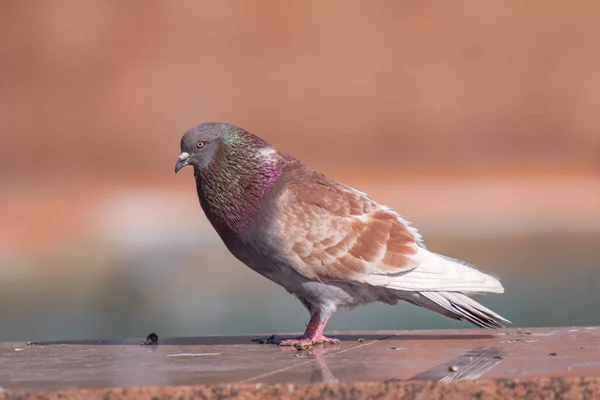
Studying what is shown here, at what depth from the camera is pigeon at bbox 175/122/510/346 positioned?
6.79 metres

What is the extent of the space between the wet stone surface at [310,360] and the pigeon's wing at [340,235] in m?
0.39

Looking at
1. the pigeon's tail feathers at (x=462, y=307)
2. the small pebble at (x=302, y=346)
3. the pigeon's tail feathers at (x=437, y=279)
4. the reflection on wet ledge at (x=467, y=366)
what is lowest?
the reflection on wet ledge at (x=467, y=366)

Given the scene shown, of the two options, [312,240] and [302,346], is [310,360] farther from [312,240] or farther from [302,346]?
[312,240]

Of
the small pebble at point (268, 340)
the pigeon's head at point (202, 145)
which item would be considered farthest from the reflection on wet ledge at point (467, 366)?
the pigeon's head at point (202, 145)

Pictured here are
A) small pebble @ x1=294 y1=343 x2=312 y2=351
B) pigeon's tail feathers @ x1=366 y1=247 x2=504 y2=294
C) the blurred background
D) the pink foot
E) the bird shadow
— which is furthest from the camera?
the blurred background

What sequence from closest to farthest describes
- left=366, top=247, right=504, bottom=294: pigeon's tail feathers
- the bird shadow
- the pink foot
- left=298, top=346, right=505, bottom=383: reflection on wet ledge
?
left=298, top=346, right=505, bottom=383: reflection on wet ledge
the pink foot
left=366, top=247, right=504, bottom=294: pigeon's tail feathers
the bird shadow

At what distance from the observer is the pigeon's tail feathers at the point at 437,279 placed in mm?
6836

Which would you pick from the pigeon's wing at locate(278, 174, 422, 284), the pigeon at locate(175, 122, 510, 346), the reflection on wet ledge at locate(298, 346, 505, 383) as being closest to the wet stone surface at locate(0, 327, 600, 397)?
the reflection on wet ledge at locate(298, 346, 505, 383)

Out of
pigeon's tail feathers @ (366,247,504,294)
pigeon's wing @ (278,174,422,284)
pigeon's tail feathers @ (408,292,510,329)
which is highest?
pigeon's wing @ (278,174,422,284)

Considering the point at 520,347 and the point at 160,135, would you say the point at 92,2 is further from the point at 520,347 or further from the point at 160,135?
the point at 520,347

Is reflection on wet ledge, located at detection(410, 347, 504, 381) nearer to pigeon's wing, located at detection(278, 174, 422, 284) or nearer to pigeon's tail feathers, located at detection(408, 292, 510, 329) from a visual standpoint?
pigeon's tail feathers, located at detection(408, 292, 510, 329)

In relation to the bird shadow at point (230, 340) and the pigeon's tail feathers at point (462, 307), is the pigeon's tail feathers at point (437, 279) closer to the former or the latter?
the pigeon's tail feathers at point (462, 307)

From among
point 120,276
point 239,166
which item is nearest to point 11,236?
point 120,276

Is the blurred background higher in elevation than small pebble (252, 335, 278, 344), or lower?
higher
